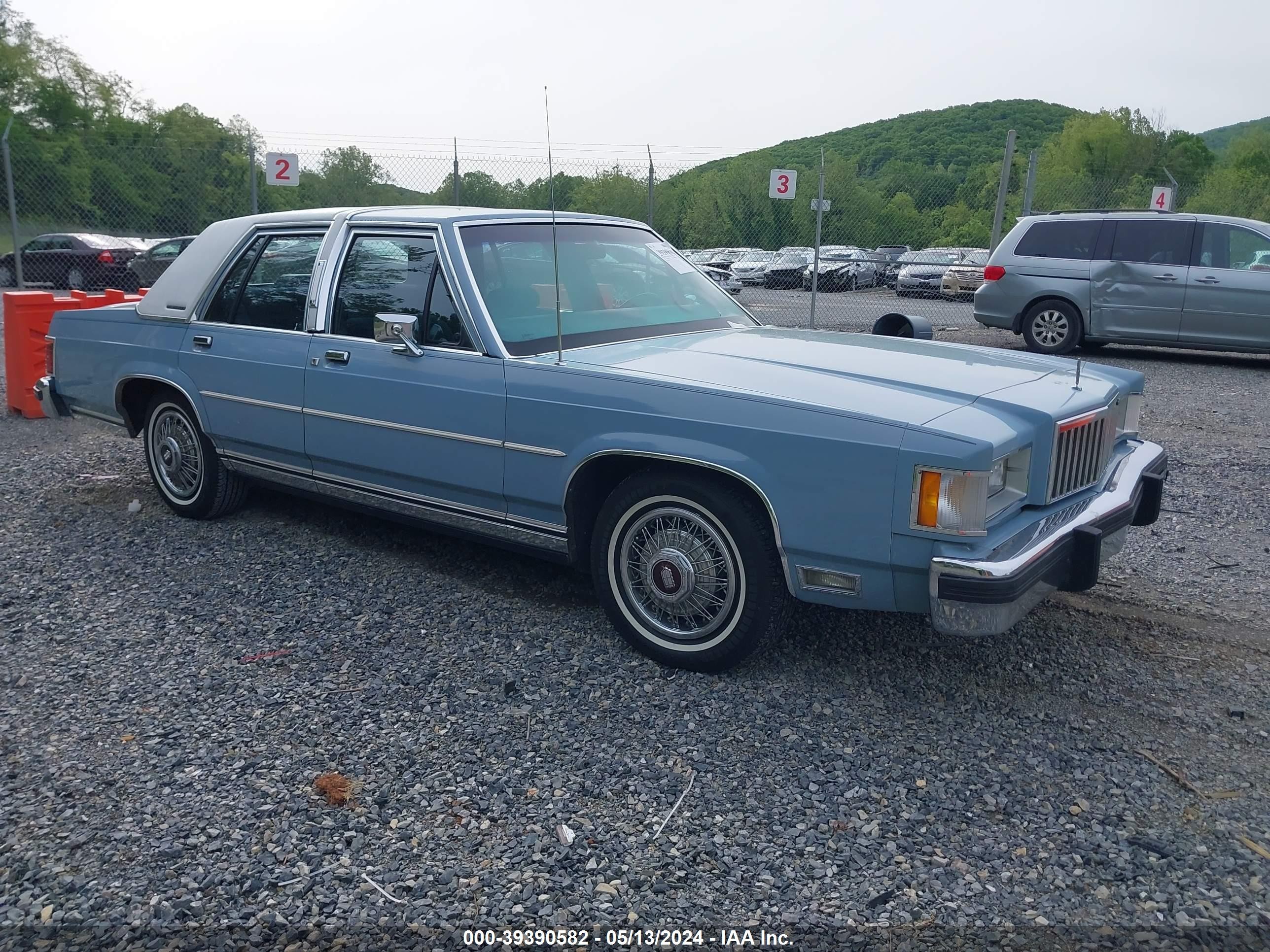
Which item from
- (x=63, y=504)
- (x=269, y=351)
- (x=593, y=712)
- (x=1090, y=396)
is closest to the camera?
(x=593, y=712)

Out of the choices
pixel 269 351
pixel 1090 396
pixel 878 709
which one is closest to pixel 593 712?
pixel 878 709

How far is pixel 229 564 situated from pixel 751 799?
9.72 feet

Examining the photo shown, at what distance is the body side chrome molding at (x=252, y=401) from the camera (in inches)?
185

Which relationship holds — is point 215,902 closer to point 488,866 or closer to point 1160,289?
point 488,866

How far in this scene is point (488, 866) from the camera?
8.65 ft

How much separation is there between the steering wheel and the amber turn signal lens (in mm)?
1859

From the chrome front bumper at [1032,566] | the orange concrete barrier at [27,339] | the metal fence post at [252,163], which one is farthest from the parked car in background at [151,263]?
the chrome front bumper at [1032,566]

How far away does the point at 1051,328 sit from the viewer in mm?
12172

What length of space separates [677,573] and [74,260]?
2062cm

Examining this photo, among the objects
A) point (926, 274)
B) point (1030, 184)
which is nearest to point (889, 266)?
point (926, 274)

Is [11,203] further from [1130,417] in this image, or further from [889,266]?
[1130,417]

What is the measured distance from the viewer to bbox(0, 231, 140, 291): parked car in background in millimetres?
20141

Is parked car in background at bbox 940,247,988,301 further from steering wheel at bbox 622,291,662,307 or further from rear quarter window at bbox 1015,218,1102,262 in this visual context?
steering wheel at bbox 622,291,662,307

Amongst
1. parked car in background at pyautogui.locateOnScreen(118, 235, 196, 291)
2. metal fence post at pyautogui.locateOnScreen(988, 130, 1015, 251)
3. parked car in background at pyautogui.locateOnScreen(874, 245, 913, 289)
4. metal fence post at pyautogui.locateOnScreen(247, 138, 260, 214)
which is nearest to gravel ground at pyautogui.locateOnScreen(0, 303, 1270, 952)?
metal fence post at pyautogui.locateOnScreen(247, 138, 260, 214)
